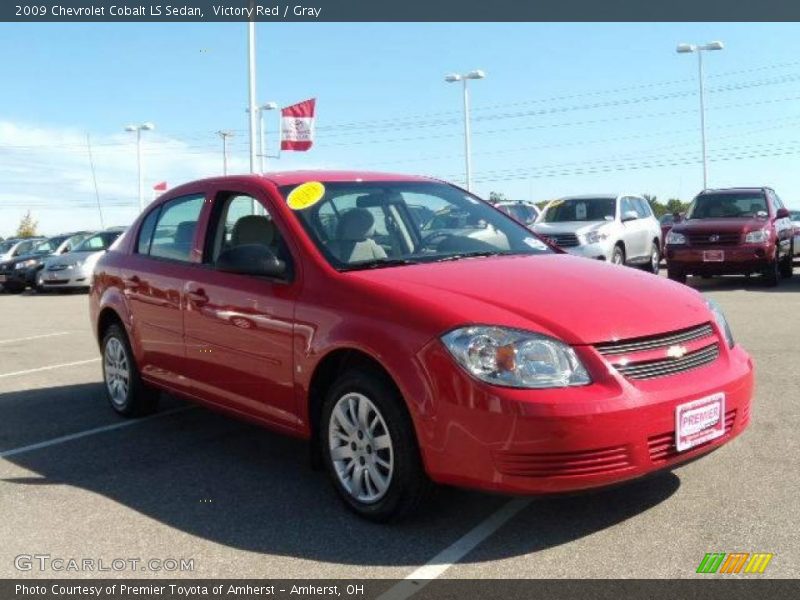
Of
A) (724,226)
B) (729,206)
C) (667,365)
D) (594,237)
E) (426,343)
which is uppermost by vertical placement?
(729,206)

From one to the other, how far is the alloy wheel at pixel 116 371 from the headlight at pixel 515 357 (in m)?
3.40

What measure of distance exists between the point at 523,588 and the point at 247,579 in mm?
1074

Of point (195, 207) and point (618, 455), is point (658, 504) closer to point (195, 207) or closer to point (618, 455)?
point (618, 455)

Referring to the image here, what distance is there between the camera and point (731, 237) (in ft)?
50.6

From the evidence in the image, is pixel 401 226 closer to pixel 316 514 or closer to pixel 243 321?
pixel 243 321

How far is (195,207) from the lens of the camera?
5.55m

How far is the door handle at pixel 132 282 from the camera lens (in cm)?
590

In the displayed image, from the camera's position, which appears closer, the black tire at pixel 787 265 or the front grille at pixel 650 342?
the front grille at pixel 650 342

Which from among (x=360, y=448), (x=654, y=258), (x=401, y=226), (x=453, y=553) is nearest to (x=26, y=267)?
(x=654, y=258)

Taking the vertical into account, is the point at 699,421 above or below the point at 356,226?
below

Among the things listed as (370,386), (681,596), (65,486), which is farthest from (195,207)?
(681,596)

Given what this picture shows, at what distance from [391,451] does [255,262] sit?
1.26 meters

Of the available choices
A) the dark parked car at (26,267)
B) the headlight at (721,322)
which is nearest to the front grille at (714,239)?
the headlight at (721,322)

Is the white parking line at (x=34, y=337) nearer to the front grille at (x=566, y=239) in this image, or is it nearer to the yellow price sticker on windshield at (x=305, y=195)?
the yellow price sticker on windshield at (x=305, y=195)
